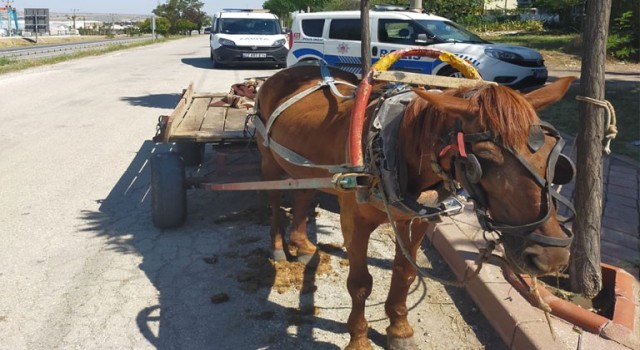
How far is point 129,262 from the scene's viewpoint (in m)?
4.55

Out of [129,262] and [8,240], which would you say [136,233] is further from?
[8,240]

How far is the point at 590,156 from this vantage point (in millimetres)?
3445

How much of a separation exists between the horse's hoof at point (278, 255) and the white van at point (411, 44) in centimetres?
645

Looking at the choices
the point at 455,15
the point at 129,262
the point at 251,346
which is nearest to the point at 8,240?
the point at 129,262

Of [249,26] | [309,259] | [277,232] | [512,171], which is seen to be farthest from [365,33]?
[249,26]

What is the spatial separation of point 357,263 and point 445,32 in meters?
9.03

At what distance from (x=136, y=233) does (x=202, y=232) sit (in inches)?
25.2

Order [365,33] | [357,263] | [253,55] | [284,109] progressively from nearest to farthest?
[357,263] → [284,109] → [365,33] → [253,55]

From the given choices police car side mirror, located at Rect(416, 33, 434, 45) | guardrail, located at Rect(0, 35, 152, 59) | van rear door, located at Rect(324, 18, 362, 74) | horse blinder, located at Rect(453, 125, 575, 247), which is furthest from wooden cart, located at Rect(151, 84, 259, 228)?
guardrail, located at Rect(0, 35, 152, 59)

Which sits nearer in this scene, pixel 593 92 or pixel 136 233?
pixel 593 92

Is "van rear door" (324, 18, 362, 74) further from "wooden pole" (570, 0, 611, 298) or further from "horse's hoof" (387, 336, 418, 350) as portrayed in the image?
"horse's hoof" (387, 336, 418, 350)

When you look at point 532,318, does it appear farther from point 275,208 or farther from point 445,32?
point 445,32

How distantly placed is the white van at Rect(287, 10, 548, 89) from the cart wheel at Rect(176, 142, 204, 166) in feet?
15.3

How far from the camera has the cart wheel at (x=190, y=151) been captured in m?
7.07
